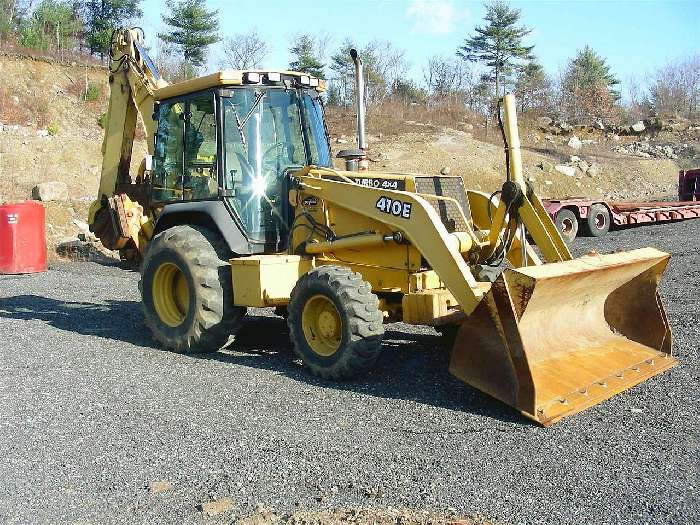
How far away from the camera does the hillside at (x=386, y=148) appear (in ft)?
86.3

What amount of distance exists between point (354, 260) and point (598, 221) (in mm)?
12372

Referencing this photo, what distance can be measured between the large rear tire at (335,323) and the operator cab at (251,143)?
43.9 inches

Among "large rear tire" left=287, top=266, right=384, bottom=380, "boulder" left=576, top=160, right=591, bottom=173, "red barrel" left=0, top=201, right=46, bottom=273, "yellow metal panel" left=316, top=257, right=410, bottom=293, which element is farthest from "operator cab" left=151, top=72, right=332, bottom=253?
"boulder" left=576, top=160, right=591, bottom=173

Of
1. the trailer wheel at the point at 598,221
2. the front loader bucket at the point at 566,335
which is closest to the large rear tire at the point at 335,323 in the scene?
the front loader bucket at the point at 566,335

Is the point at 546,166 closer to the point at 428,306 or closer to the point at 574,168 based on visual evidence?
the point at 574,168

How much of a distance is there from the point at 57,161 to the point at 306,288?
74.8ft

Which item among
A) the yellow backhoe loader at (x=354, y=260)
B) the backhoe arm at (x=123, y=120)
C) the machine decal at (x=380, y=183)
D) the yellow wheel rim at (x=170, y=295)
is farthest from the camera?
the backhoe arm at (x=123, y=120)

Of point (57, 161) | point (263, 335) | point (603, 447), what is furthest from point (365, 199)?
point (57, 161)

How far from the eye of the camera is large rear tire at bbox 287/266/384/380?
5879 millimetres

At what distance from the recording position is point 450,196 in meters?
6.85

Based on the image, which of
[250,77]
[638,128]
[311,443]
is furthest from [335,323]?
[638,128]

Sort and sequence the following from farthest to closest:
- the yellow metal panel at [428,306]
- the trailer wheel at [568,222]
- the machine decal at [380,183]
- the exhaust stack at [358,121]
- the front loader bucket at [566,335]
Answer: the trailer wheel at [568,222] → the exhaust stack at [358,121] → the machine decal at [380,183] → the yellow metal panel at [428,306] → the front loader bucket at [566,335]

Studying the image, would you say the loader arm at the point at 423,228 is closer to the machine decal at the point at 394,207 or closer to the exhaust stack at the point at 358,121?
the machine decal at the point at 394,207

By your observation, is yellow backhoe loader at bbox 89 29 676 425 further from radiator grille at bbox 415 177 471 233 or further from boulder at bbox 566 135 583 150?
boulder at bbox 566 135 583 150
